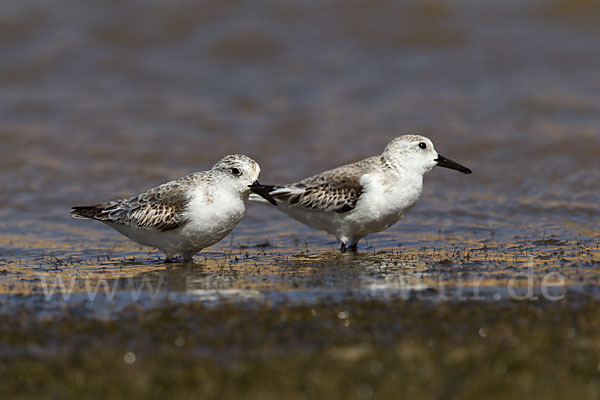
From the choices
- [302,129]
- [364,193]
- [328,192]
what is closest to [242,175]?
[328,192]

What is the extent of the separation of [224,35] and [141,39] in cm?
221

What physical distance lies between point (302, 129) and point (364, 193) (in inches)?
290

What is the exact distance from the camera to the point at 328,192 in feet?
36.8

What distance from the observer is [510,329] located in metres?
6.60

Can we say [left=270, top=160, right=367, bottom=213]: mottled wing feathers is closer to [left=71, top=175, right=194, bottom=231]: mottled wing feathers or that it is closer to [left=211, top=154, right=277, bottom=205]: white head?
[left=211, top=154, right=277, bottom=205]: white head

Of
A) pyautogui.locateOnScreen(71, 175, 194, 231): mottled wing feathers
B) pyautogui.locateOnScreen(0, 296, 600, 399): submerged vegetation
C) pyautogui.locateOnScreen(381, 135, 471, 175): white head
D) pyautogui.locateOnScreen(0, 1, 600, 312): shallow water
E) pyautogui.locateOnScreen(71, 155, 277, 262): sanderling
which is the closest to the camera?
pyautogui.locateOnScreen(0, 296, 600, 399): submerged vegetation

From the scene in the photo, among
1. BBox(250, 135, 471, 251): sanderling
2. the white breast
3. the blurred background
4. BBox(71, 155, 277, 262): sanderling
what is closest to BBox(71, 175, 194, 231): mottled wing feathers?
BBox(71, 155, 277, 262): sanderling

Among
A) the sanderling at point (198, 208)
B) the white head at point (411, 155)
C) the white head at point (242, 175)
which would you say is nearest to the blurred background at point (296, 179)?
the sanderling at point (198, 208)

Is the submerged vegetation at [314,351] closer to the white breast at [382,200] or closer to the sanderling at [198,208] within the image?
the sanderling at [198,208]

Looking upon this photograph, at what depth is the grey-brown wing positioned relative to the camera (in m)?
11.1

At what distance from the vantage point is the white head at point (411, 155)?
11.2m

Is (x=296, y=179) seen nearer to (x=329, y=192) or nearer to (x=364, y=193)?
(x=329, y=192)

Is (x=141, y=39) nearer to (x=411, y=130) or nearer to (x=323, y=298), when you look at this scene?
(x=411, y=130)

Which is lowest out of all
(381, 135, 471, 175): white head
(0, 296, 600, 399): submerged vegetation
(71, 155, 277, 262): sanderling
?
(0, 296, 600, 399): submerged vegetation
